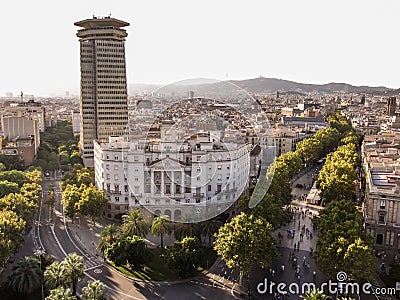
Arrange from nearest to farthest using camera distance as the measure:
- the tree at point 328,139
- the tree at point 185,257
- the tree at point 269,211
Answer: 1. the tree at point 185,257
2. the tree at point 269,211
3. the tree at point 328,139

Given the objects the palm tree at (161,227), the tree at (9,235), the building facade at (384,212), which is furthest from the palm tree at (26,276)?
the building facade at (384,212)

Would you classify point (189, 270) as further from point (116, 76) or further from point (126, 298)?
point (116, 76)

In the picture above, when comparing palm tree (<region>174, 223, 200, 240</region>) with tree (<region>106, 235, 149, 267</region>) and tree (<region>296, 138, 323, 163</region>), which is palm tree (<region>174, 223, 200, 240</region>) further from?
tree (<region>296, 138, 323, 163</region>)

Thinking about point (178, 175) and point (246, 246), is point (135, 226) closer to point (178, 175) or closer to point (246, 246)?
point (178, 175)

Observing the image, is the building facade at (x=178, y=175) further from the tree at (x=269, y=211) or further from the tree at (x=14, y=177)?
the tree at (x=14, y=177)

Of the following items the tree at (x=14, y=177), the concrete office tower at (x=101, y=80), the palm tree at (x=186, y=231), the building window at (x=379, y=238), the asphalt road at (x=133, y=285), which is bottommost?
the asphalt road at (x=133, y=285)

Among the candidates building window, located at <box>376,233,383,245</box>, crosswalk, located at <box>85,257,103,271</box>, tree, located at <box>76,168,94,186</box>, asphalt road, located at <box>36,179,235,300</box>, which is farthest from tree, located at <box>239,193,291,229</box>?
tree, located at <box>76,168,94,186</box>

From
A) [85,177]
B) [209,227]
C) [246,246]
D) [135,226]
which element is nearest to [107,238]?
[135,226]
